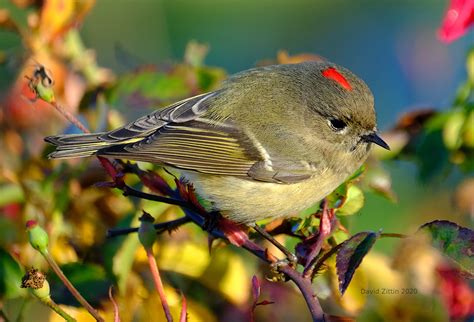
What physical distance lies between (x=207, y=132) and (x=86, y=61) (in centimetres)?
45

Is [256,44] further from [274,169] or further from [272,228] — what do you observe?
[272,228]

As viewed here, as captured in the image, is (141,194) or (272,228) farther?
(272,228)

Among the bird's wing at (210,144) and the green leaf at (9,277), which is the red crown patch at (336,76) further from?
the green leaf at (9,277)

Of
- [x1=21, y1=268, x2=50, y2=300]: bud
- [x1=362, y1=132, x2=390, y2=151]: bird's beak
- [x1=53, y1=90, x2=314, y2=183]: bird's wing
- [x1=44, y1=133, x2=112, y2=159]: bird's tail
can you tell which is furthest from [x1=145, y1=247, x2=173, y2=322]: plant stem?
[x1=362, y1=132, x2=390, y2=151]: bird's beak

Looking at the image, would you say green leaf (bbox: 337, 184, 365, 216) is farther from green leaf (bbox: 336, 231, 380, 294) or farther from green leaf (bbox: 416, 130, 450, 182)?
green leaf (bbox: 416, 130, 450, 182)

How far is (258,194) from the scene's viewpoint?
191 cm

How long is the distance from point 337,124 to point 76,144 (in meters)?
0.69

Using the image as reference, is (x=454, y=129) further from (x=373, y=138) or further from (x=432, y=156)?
(x=373, y=138)

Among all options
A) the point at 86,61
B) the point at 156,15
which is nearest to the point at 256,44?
the point at 156,15

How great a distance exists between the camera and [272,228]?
1545 millimetres

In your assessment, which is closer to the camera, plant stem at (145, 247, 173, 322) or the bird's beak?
plant stem at (145, 247, 173, 322)

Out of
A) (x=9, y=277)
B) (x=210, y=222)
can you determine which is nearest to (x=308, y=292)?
(x=210, y=222)

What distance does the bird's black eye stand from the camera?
2.01 m

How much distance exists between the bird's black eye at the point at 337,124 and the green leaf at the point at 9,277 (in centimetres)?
92
